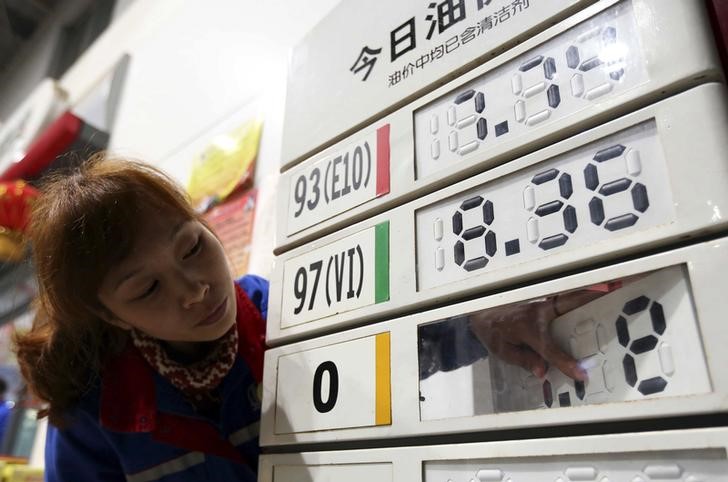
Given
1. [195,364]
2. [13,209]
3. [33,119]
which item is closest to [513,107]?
[195,364]

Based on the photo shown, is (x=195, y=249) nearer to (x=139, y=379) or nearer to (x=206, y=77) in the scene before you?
(x=139, y=379)

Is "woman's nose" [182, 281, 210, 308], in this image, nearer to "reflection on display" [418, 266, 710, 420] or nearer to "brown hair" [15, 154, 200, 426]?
"brown hair" [15, 154, 200, 426]

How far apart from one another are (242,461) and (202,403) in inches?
3.7

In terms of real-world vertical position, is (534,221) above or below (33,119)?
below

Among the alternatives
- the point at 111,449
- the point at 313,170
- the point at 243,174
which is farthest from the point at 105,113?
the point at 313,170

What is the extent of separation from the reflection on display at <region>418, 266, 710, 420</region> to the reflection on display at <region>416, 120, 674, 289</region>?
0.03 metres

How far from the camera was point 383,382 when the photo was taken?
0.45 m

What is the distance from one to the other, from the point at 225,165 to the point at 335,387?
2.04ft

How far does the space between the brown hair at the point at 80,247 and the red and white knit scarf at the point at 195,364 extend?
7 centimetres

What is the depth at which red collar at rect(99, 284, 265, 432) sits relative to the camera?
0.69m

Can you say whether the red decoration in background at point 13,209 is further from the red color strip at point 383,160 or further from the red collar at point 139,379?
the red color strip at point 383,160

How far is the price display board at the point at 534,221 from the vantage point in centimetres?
33

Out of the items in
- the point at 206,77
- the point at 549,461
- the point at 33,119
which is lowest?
the point at 549,461

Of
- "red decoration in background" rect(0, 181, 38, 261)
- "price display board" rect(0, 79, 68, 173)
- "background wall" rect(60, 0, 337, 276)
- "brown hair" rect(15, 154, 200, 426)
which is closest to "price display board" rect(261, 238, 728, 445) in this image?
"brown hair" rect(15, 154, 200, 426)
